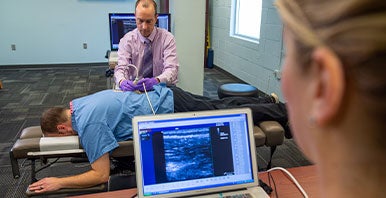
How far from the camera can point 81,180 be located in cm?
144

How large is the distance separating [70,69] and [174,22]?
11.6 ft

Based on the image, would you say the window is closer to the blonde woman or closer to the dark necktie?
the dark necktie

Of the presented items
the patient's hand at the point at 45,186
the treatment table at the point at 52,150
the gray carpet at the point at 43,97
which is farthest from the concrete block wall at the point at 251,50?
the patient's hand at the point at 45,186

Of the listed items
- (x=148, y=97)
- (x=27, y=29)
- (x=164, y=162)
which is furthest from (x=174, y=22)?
(x=27, y=29)

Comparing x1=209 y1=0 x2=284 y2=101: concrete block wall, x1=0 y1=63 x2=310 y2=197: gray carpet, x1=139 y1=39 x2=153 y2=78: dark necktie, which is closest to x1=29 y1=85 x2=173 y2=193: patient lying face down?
x1=139 y1=39 x2=153 y2=78: dark necktie

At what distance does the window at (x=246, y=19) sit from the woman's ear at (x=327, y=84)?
4555mm

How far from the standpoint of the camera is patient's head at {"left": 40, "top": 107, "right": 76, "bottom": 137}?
162cm

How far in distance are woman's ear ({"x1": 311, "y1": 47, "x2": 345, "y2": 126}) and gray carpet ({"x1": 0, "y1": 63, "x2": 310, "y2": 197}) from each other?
157 centimetres

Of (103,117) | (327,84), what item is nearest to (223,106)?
(103,117)

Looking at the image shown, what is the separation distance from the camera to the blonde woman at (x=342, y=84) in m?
0.30

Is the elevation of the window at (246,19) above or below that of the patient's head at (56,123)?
above

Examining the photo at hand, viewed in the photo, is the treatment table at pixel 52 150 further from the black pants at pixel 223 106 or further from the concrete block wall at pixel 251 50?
the concrete block wall at pixel 251 50

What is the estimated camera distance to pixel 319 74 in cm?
33

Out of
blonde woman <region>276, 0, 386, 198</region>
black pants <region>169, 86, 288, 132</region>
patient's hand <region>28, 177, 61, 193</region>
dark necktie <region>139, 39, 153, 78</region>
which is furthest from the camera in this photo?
dark necktie <region>139, 39, 153, 78</region>
